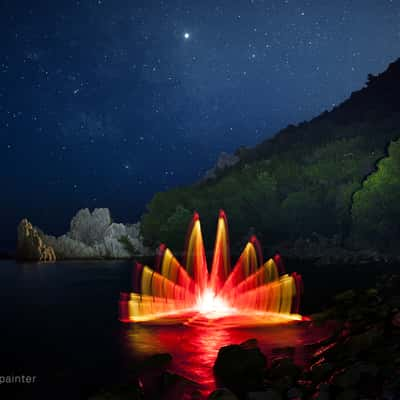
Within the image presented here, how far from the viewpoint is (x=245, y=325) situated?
26.2 meters

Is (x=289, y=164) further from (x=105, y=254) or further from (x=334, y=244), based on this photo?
(x=105, y=254)

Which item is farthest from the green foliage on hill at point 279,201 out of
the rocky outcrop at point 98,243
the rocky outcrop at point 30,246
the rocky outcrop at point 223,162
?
the rocky outcrop at point 223,162

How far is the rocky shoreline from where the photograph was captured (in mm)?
13188

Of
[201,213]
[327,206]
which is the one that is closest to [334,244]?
[327,206]

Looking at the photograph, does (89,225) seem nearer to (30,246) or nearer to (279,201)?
(30,246)

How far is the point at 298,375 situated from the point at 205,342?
7.48m

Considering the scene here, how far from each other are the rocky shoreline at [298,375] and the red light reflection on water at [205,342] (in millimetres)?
755

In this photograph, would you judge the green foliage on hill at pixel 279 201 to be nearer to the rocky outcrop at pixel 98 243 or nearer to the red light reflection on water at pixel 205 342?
the rocky outcrop at pixel 98 243

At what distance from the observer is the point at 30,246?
383 feet

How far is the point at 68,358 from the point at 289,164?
9524cm

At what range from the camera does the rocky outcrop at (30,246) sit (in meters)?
116

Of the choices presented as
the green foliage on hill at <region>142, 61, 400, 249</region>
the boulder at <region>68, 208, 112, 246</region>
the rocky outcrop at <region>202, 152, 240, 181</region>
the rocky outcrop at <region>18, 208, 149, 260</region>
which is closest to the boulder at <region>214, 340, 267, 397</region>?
the green foliage on hill at <region>142, 61, 400, 249</region>

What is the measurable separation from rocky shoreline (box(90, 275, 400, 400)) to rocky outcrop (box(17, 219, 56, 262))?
104551 millimetres

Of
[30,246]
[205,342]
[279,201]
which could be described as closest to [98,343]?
[205,342]
